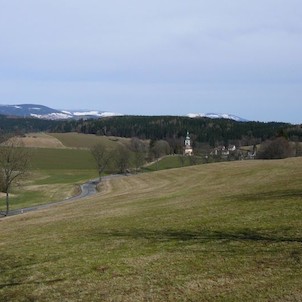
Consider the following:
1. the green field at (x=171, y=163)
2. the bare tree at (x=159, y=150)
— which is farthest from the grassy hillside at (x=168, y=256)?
the bare tree at (x=159, y=150)

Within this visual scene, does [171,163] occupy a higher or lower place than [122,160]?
lower

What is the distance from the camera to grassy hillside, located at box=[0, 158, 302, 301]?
1012cm

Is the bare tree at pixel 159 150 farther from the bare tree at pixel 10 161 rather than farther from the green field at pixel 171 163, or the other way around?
the bare tree at pixel 10 161

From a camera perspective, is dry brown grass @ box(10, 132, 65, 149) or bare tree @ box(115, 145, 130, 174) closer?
bare tree @ box(115, 145, 130, 174)

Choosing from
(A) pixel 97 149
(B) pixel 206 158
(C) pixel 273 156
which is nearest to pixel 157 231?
(C) pixel 273 156

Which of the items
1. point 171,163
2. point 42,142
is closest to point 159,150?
point 171,163

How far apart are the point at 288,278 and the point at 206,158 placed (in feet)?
418

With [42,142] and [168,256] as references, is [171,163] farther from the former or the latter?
[168,256]

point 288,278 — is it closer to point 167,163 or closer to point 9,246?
point 9,246

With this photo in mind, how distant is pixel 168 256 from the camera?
13.0m

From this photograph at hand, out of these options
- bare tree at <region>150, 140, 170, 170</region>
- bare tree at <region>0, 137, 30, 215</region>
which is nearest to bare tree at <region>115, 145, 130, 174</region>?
bare tree at <region>150, 140, 170, 170</region>

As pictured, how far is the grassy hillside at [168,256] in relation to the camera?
10.1 meters

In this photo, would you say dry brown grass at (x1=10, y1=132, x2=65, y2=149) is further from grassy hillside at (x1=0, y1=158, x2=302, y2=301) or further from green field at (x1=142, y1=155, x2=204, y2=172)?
grassy hillside at (x1=0, y1=158, x2=302, y2=301)

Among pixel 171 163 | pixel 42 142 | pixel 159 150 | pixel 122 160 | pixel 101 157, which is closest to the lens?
pixel 101 157
